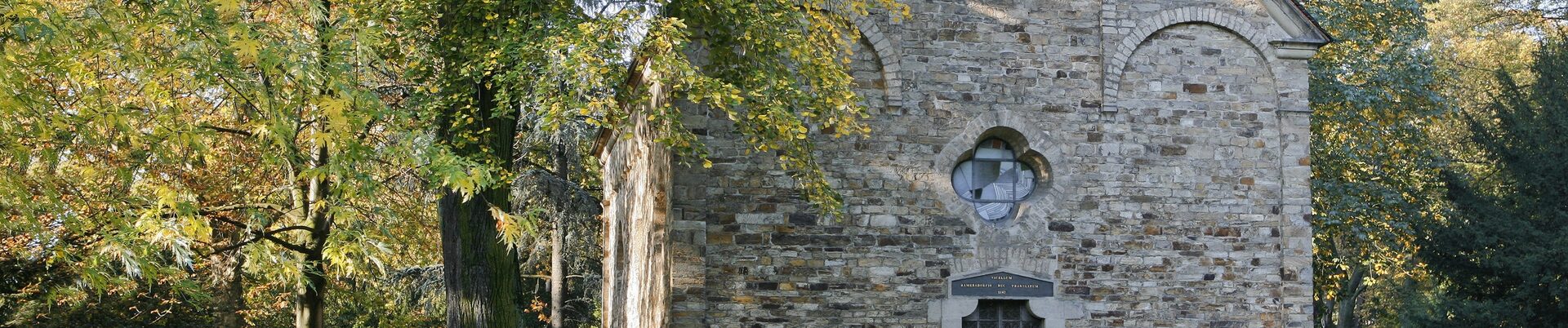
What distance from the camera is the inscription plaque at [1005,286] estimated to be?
1181 centimetres

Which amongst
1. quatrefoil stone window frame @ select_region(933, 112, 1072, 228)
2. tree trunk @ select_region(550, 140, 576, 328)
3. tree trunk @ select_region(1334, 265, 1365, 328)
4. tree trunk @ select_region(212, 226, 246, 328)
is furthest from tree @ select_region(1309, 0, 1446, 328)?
tree trunk @ select_region(212, 226, 246, 328)

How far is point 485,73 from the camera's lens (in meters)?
10.7

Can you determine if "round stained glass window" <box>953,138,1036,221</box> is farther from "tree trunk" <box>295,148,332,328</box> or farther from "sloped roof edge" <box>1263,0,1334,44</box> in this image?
"tree trunk" <box>295,148,332,328</box>

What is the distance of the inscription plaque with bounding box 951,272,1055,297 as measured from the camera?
1181 cm

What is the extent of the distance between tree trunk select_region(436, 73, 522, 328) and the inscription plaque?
3995mm

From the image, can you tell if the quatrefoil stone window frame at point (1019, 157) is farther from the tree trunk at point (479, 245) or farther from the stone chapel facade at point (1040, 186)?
the tree trunk at point (479, 245)

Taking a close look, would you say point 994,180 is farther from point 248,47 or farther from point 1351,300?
point 1351,300

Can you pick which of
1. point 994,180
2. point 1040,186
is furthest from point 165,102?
point 1040,186

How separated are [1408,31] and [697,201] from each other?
1192 centimetres

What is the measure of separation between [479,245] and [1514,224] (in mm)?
12047

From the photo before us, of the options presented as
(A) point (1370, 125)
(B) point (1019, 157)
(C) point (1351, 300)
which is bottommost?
(C) point (1351, 300)

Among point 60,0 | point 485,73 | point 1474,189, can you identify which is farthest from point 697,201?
point 1474,189

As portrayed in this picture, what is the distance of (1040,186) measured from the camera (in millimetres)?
12195

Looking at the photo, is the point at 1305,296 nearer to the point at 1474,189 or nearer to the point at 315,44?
the point at 1474,189
